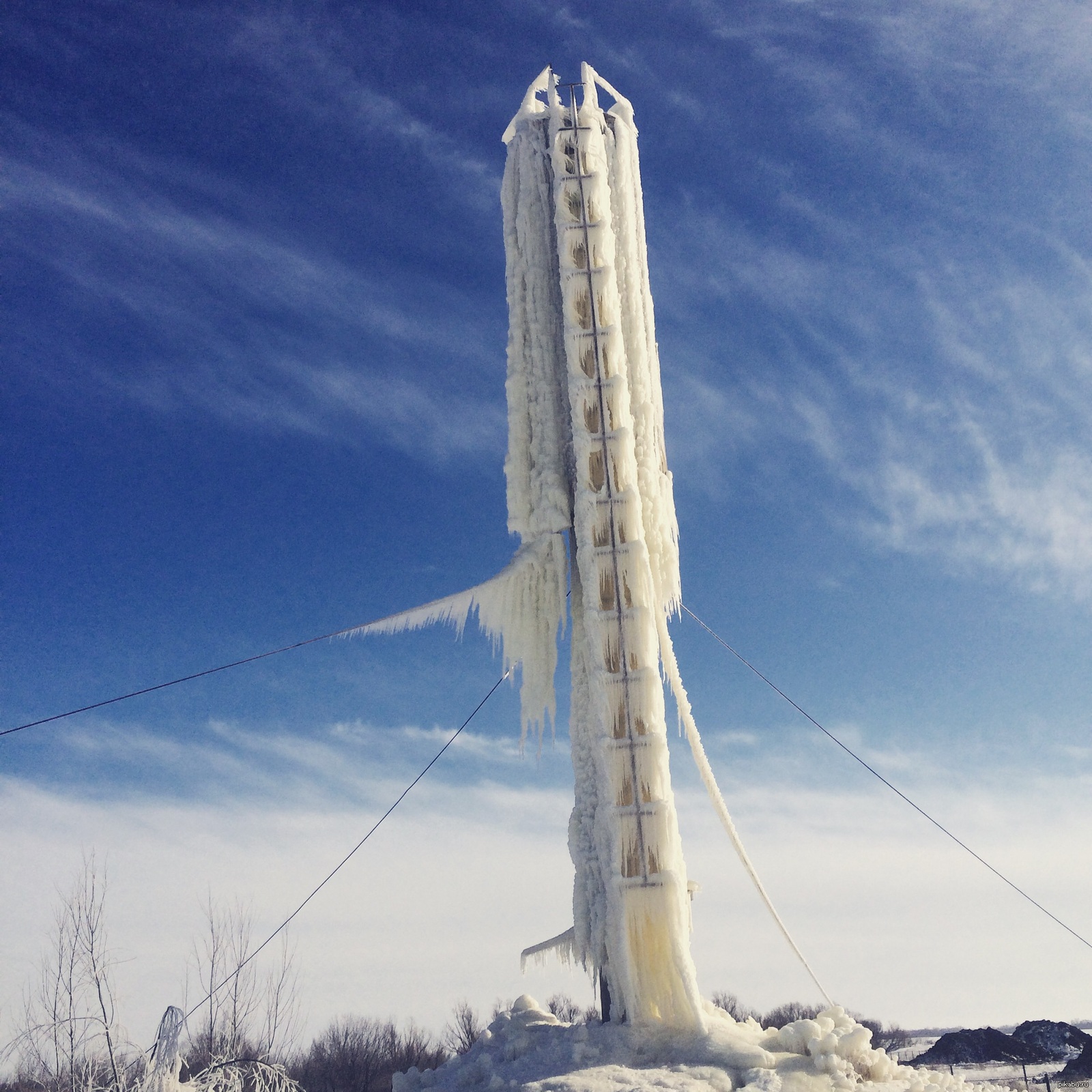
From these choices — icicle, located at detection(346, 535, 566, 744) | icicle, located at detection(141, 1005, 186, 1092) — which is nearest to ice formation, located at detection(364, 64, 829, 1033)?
icicle, located at detection(346, 535, 566, 744)

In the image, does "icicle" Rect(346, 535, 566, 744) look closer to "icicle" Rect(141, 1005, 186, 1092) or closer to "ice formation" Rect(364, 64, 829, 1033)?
"ice formation" Rect(364, 64, 829, 1033)

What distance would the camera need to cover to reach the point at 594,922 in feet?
34.9

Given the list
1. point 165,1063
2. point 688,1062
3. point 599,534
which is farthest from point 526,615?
point 165,1063

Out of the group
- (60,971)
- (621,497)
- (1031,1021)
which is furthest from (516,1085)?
(1031,1021)

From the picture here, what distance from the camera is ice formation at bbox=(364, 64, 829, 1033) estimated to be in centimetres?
1057

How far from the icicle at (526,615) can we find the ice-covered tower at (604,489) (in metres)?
0.28

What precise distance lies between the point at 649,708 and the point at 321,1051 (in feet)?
114

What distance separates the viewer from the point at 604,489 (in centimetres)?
1177

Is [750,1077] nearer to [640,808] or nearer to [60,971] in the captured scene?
[640,808]

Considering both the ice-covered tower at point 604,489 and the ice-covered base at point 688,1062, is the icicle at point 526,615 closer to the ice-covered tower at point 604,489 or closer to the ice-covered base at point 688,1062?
the ice-covered tower at point 604,489

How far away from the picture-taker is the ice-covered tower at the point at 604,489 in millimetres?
10516

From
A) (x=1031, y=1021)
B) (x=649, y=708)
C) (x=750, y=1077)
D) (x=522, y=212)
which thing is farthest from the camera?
(x=1031, y=1021)

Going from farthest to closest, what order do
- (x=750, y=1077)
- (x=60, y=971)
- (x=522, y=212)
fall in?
(x=60, y=971) < (x=522, y=212) < (x=750, y=1077)

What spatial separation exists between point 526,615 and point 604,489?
1.98 metres
